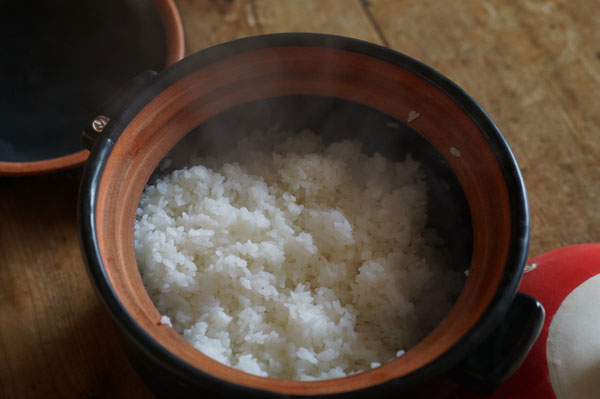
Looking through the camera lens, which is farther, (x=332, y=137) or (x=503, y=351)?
(x=332, y=137)

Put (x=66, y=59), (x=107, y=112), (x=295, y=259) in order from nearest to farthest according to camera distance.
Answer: (x=107, y=112) < (x=295, y=259) < (x=66, y=59)

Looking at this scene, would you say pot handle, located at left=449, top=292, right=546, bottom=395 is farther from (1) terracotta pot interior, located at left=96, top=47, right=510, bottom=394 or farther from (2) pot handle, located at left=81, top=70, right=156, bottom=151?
(2) pot handle, located at left=81, top=70, right=156, bottom=151

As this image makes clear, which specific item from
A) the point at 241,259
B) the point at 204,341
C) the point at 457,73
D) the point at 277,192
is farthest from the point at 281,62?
the point at 457,73

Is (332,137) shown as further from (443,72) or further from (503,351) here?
(503,351)

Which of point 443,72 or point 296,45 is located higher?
point 296,45

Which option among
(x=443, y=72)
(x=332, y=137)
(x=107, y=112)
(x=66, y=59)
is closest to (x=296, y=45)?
(x=332, y=137)

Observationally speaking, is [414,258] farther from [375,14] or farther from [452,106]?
[375,14]

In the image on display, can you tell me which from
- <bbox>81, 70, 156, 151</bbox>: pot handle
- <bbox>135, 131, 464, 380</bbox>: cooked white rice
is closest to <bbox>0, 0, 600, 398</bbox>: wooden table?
<bbox>135, 131, 464, 380</bbox>: cooked white rice
